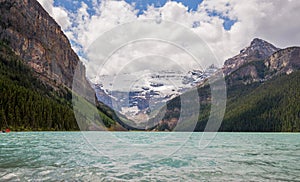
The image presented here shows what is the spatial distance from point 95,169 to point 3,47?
631 ft

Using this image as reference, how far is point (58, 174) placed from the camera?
49.0 feet

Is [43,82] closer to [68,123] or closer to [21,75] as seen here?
[21,75]

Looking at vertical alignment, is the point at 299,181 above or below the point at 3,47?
below

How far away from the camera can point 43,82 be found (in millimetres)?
196250

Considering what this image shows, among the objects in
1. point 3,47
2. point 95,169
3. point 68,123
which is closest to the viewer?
point 95,169

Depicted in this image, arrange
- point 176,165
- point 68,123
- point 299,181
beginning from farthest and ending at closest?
1. point 68,123
2. point 176,165
3. point 299,181

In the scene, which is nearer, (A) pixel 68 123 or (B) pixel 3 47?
(A) pixel 68 123

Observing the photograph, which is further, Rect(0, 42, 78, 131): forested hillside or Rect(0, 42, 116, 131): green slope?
Rect(0, 42, 78, 131): forested hillside

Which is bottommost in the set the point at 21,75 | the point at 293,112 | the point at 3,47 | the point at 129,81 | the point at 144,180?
the point at 144,180

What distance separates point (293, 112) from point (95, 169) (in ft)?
631

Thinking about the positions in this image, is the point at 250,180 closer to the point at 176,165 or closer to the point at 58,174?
the point at 176,165

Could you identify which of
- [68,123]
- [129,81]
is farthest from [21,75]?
[129,81]

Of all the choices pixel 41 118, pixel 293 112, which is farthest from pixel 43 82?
pixel 293 112

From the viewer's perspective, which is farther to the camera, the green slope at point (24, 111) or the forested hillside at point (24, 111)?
the forested hillside at point (24, 111)
